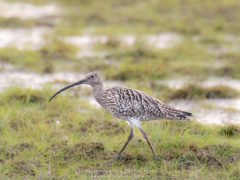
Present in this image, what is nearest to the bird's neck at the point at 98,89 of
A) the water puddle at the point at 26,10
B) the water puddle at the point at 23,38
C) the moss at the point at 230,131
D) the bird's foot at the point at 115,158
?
the bird's foot at the point at 115,158

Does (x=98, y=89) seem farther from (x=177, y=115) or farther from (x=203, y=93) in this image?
(x=203, y=93)

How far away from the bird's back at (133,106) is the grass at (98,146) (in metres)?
0.38

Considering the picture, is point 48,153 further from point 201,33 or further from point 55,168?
point 201,33

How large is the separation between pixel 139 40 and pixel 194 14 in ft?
14.1

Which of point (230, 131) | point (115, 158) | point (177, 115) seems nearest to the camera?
point (115, 158)

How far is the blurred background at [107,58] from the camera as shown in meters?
8.67

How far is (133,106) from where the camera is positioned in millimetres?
7125

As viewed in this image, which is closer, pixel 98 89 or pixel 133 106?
pixel 133 106

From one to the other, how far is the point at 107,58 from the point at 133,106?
5576mm

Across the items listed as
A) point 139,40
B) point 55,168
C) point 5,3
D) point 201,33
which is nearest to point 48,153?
point 55,168

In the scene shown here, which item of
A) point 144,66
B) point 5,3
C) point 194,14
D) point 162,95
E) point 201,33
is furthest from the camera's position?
point 5,3

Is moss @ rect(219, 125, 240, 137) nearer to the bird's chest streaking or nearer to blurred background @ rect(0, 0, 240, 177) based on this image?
blurred background @ rect(0, 0, 240, 177)

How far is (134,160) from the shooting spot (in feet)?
23.2

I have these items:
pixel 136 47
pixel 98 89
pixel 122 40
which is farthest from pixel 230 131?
pixel 122 40
